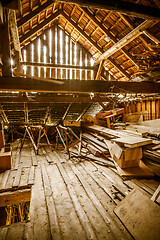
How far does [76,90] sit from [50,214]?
2.68 metres

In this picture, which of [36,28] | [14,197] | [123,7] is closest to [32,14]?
[36,28]

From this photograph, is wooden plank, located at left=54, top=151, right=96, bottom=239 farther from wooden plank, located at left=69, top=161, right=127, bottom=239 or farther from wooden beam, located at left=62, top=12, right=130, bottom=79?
wooden beam, located at left=62, top=12, right=130, bottom=79

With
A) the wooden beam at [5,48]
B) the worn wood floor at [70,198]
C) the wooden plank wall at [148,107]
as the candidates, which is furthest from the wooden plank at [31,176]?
the wooden plank wall at [148,107]

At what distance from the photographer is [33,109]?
980 centimetres

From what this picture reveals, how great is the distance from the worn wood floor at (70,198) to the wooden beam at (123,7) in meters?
3.73

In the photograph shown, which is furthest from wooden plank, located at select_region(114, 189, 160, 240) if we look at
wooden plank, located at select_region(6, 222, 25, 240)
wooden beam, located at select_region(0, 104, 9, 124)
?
wooden beam, located at select_region(0, 104, 9, 124)

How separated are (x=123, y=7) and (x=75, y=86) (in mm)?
1744

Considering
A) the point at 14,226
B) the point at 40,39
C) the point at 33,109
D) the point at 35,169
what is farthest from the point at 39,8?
the point at 14,226

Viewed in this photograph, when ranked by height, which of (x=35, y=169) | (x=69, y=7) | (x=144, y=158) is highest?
(x=69, y=7)

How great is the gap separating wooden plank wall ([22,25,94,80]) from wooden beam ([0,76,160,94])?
6156 millimetres

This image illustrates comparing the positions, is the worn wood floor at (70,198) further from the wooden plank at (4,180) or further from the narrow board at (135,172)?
the narrow board at (135,172)

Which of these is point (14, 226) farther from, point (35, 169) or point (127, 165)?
point (127, 165)

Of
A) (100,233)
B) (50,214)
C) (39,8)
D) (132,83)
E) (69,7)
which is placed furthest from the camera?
(69,7)

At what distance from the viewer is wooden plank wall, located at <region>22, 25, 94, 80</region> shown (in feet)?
28.8
